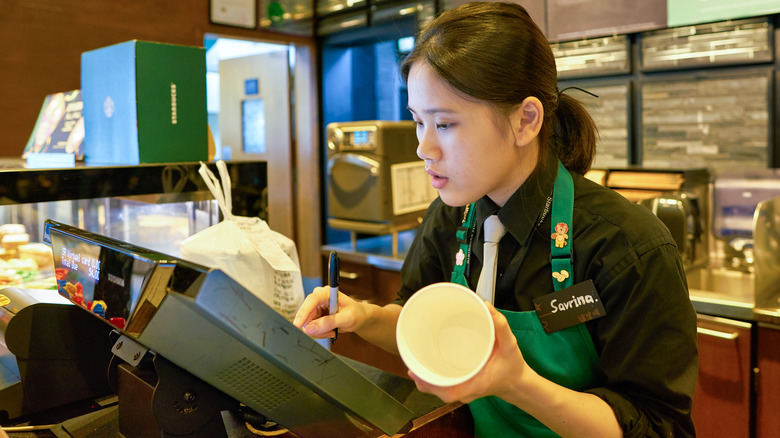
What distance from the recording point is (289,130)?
496 cm

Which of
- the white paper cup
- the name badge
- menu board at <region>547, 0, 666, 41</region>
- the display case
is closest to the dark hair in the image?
the name badge

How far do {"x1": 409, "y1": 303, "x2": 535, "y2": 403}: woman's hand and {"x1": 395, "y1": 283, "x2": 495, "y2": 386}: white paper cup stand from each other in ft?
0.04

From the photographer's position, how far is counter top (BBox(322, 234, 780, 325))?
202cm

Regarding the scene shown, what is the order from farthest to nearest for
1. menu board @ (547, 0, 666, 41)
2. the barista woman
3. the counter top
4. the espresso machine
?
the espresso machine
menu board @ (547, 0, 666, 41)
the counter top
the barista woman

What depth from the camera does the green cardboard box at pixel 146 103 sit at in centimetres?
132

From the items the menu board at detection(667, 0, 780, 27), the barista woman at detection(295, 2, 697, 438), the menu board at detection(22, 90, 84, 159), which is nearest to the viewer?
the barista woman at detection(295, 2, 697, 438)

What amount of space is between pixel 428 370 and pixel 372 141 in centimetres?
244

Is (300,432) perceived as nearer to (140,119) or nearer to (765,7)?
(140,119)

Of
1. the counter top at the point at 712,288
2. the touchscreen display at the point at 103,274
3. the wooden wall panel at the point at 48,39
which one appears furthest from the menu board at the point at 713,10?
the wooden wall panel at the point at 48,39

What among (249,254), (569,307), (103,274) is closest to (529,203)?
(569,307)

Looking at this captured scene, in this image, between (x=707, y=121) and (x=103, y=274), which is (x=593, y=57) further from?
(x=103, y=274)

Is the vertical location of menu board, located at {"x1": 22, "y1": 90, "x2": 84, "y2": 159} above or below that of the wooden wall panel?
below

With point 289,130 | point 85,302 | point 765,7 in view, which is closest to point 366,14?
point 289,130

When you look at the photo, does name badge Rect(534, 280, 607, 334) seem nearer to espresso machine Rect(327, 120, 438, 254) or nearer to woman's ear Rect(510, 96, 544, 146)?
woman's ear Rect(510, 96, 544, 146)
